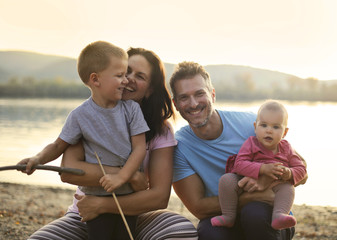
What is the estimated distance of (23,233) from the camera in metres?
4.97

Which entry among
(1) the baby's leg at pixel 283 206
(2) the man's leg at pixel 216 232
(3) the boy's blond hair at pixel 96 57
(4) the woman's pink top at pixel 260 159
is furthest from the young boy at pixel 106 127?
(1) the baby's leg at pixel 283 206

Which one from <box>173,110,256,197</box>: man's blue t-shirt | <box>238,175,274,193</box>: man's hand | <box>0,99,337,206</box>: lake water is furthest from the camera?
<box>0,99,337,206</box>: lake water

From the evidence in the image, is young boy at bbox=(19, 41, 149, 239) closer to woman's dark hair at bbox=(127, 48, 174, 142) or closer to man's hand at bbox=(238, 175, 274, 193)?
woman's dark hair at bbox=(127, 48, 174, 142)

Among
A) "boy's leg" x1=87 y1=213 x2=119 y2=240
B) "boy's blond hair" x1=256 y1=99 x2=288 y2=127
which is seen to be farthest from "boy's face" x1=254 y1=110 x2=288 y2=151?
"boy's leg" x1=87 y1=213 x2=119 y2=240

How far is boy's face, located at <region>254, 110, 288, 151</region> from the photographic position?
2.75 m

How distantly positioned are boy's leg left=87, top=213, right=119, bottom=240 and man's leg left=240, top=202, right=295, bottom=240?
0.87 m

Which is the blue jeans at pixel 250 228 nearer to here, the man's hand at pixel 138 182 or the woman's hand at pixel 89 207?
the man's hand at pixel 138 182

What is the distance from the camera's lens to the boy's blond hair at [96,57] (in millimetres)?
2529

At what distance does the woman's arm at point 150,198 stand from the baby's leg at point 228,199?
1.25 ft

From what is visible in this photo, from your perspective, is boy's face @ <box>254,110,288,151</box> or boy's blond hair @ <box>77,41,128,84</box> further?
boy's face @ <box>254,110,288,151</box>

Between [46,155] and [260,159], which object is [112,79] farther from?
[260,159]

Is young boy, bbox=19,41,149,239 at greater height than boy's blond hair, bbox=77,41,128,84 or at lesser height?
lesser

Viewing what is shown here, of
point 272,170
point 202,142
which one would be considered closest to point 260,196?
point 272,170

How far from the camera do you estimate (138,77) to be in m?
3.00
